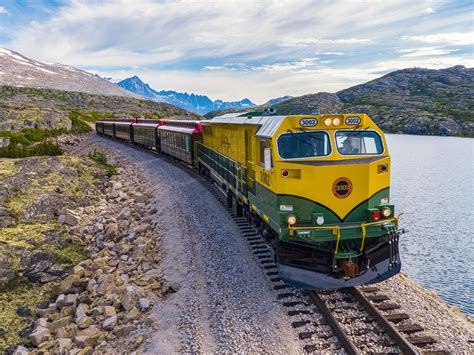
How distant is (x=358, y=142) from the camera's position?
1030 centimetres

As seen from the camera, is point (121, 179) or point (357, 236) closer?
point (357, 236)

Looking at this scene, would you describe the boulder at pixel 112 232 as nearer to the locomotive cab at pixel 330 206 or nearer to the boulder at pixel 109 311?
the boulder at pixel 109 311

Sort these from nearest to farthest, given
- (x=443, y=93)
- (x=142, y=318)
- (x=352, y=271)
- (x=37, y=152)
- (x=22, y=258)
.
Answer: (x=352, y=271)
(x=142, y=318)
(x=22, y=258)
(x=37, y=152)
(x=443, y=93)

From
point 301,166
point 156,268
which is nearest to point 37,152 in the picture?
point 156,268

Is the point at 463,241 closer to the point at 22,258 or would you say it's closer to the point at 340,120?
the point at 340,120

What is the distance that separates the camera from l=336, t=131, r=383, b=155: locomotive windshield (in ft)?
33.3

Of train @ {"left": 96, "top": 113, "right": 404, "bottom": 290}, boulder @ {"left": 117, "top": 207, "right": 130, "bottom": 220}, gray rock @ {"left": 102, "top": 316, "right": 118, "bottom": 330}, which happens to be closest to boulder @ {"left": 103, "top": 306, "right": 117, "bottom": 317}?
gray rock @ {"left": 102, "top": 316, "right": 118, "bottom": 330}

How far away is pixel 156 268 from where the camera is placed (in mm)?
13531

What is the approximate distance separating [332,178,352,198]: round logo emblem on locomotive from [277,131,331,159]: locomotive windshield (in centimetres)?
81

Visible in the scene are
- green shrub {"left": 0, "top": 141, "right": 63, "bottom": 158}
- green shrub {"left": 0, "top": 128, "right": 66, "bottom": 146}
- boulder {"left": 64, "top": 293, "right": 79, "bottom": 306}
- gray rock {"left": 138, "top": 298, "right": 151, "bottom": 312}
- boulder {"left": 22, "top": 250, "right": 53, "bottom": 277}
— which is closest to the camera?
gray rock {"left": 138, "top": 298, "right": 151, "bottom": 312}

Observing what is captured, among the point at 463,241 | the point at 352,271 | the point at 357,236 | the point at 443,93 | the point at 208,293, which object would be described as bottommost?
the point at 463,241

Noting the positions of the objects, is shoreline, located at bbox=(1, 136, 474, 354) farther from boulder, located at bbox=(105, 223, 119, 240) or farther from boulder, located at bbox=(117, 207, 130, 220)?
boulder, located at bbox=(117, 207, 130, 220)

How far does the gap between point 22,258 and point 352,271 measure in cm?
1302

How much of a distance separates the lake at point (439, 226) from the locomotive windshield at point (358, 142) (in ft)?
35.9
